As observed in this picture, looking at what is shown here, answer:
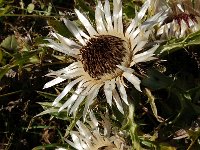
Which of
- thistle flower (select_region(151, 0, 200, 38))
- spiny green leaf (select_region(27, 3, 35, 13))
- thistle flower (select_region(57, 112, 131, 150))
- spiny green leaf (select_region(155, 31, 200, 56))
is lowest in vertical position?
thistle flower (select_region(57, 112, 131, 150))

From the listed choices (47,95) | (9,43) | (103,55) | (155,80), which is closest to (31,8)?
(9,43)

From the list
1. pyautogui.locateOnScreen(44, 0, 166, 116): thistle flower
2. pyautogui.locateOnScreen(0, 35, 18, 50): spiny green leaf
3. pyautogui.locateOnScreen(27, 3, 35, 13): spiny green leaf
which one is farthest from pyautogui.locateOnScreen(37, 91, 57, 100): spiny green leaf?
pyautogui.locateOnScreen(27, 3, 35, 13): spiny green leaf

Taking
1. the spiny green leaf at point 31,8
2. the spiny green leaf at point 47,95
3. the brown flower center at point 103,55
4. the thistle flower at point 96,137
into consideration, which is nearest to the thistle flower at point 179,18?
the brown flower center at point 103,55

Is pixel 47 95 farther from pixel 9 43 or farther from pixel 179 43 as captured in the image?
pixel 179 43

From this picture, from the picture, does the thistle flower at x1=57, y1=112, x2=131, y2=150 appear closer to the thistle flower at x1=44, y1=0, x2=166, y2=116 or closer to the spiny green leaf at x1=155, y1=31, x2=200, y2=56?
the thistle flower at x1=44, y1=0, x2=166, y2=116

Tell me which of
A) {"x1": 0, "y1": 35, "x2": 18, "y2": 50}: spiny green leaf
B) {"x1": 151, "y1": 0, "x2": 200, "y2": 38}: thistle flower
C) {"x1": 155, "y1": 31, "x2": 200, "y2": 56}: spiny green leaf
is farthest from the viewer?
{"x1": 0, "y1": 35, "x2": 18, "y2": 50}: spiny green leaf

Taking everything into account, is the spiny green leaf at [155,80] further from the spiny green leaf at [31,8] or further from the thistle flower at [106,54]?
the spiny green leaf at [31,8]
